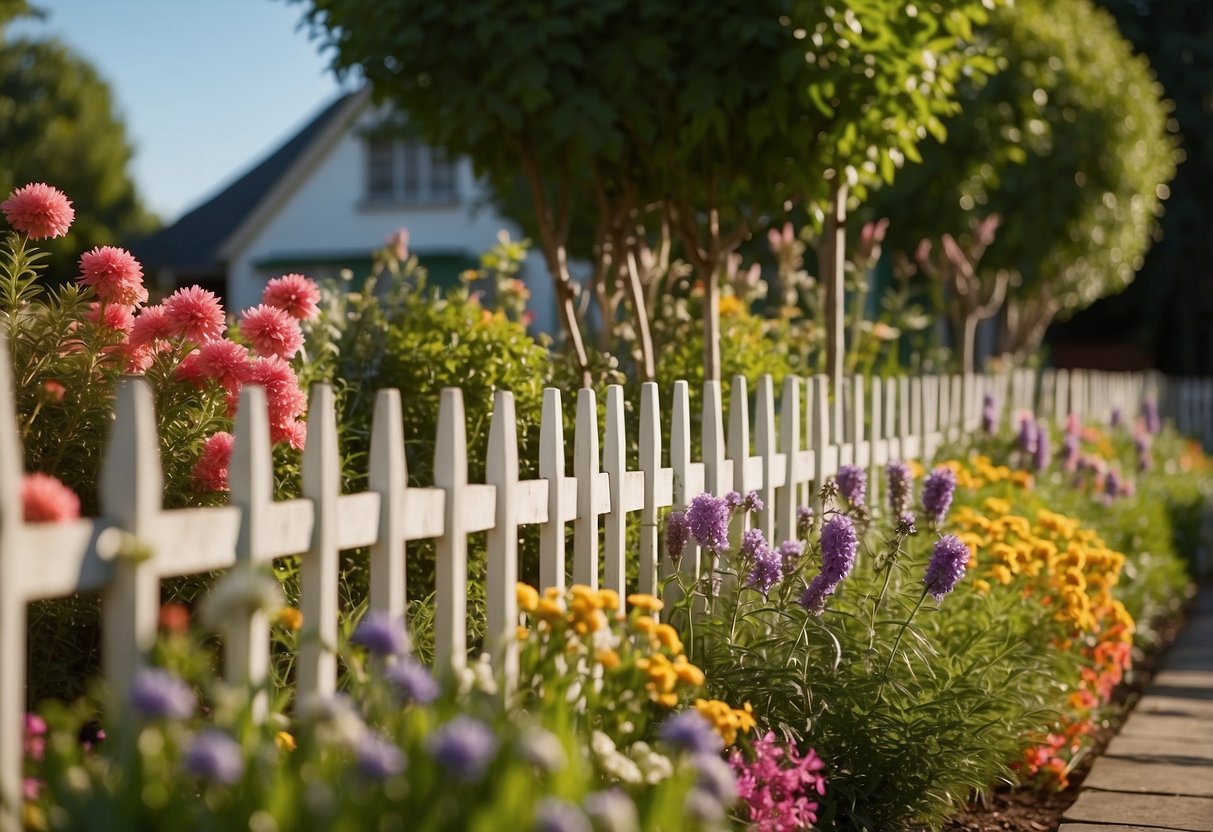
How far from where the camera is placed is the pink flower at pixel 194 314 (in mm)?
3088

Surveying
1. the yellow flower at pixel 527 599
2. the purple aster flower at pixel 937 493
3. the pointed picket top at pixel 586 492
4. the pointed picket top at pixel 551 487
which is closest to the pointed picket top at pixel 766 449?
the purple aster flower at pixel 937 493

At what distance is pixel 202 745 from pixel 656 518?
2.09 metres

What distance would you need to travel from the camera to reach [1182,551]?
8.89 metres

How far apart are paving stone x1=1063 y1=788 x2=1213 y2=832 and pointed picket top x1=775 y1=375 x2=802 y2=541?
3.76 ft

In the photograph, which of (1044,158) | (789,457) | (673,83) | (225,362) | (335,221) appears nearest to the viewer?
(225,362)

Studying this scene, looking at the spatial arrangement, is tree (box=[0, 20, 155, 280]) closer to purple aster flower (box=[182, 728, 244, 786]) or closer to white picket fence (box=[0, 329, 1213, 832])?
white picket fence (box=[0, 329, 1213, 832])

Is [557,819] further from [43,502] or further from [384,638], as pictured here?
[43,502]

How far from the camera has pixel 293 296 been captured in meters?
3.57

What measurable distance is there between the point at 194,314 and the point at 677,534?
1209 mm

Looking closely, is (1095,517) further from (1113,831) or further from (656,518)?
(656,518)

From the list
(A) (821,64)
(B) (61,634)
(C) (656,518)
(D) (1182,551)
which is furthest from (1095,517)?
(B) (61,634)

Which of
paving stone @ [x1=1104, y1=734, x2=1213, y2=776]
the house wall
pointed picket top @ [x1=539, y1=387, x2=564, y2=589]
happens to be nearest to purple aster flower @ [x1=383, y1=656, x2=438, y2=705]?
pointed picket top @ [x1=539, y1=387, x2=564, y2=589]

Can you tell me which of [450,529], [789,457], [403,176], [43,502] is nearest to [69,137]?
[403,176]

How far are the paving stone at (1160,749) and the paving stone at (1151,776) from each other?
5 centimetres
